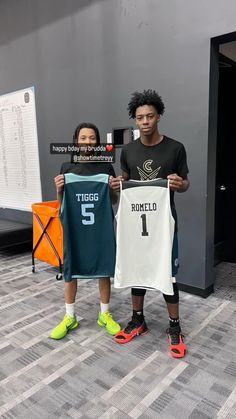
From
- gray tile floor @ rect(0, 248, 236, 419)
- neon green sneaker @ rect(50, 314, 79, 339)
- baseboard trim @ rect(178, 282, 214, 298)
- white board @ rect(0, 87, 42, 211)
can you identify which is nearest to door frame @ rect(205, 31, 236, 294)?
baseboard trim @ rect(178, 282, 214, 298)

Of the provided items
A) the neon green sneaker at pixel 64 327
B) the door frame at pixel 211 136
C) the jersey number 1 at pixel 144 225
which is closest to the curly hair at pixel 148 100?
the jersey number 1 at pixel 144 225

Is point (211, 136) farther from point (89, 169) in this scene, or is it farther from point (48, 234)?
point (48, 234)

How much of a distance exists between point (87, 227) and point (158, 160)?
63 centimetres

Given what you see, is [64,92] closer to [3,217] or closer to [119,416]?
[3,217]

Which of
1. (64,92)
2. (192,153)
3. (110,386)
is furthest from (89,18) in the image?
(110,386)

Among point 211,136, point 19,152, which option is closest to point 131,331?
point 211,136

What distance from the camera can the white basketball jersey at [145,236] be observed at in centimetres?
177

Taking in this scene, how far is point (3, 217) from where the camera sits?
4.74m

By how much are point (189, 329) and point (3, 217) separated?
350 centimetres

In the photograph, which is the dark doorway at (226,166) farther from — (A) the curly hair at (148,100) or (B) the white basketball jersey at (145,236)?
(B) the white basketball jersey at (145,236)

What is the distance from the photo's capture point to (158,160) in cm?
177

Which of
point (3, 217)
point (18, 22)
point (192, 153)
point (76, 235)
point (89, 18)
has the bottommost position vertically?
point (3, 217)

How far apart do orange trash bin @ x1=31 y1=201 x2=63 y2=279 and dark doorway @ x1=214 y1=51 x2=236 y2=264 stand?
1.68 metres

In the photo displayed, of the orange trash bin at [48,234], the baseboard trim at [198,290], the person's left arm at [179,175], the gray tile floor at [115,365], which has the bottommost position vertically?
the gray tile floor at [115,365]
